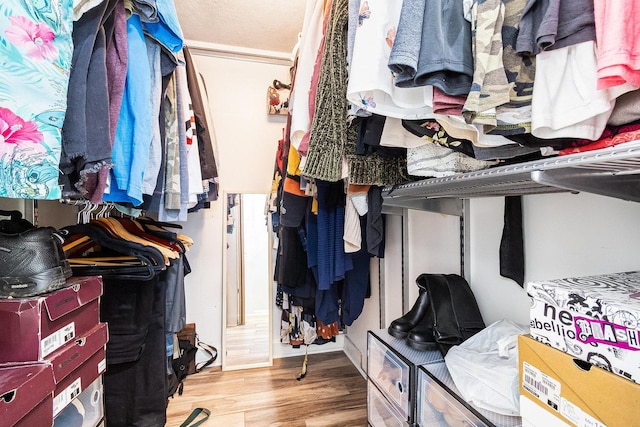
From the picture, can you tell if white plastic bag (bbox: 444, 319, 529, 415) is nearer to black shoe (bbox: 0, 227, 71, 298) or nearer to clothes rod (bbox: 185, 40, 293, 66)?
black shoe (bbox: 0, 227, 71, 298)

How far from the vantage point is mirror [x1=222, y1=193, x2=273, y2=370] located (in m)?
2.09

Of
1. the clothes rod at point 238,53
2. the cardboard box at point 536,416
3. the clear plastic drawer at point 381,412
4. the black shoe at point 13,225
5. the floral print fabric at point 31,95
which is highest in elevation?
the clothes rod at point 238,53

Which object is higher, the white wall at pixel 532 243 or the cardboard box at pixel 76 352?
the white wall at pixel 532 243

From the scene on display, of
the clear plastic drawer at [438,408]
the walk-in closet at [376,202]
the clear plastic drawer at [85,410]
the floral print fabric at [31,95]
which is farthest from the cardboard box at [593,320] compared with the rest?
the clear plastic drawer at [85,410]

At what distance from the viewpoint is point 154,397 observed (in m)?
1.28

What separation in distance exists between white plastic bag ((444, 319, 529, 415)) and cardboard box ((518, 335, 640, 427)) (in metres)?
0.13

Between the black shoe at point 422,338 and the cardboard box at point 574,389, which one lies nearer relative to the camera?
the cardboard box at point 574,389

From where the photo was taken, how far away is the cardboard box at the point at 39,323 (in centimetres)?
64

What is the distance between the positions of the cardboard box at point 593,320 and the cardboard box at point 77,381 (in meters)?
1.05

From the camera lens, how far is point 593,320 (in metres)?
0.40

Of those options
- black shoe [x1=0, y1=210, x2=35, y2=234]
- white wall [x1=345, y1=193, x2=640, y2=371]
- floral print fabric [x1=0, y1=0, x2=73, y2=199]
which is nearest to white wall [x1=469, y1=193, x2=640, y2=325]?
white wall [x1=345, y1=193, x2=640, y2=371]

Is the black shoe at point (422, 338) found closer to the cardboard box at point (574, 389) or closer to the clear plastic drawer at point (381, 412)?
the clear plastic drawer at point (381, 412)

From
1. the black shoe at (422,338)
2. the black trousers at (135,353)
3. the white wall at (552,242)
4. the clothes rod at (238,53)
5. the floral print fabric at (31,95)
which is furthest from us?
the clothes rod at (238,53)

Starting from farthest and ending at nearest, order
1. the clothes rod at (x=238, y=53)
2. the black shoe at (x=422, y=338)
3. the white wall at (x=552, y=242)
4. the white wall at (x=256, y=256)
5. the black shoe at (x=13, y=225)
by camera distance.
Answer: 1. the white wall at (x=256, y=256)
2. the clothes rod at (x=238, y=53)
3. the black shoe at (x=422, y=338)
4. the black shoe at (x=13, y=225)
5. the white wall at (x=552, y=242)
